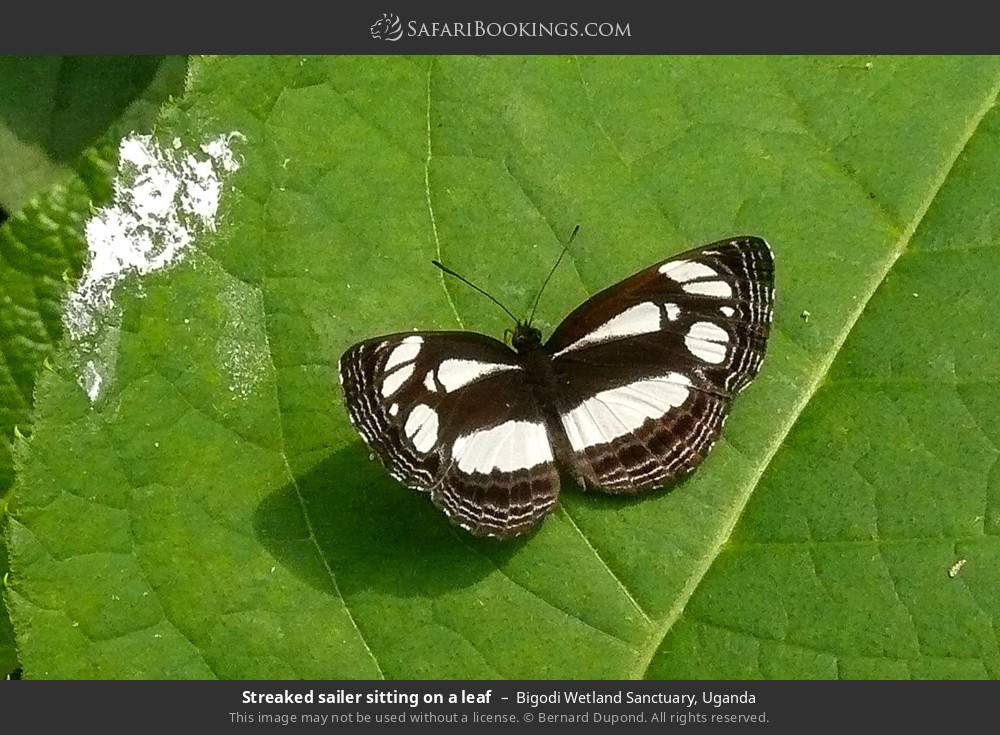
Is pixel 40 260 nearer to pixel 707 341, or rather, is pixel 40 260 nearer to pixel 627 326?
pixel 627 326

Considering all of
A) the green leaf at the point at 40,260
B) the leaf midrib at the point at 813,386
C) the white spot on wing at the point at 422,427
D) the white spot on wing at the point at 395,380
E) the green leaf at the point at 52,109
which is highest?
the green leaf at the point at 52,109

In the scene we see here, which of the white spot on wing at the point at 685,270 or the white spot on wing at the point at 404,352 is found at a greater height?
the white spot on wing at the point at 404,352

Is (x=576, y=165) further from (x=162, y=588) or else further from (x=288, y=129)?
(x=162, y=588)

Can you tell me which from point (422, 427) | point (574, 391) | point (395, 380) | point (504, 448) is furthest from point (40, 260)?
point (574, 391)

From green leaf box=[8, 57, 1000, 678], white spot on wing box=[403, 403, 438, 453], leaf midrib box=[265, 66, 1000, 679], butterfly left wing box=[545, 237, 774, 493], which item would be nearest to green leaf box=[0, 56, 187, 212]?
green leaf box=[8, 57, 1000, 678]

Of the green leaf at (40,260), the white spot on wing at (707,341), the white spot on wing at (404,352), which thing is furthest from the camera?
the green leaf at (40,260)

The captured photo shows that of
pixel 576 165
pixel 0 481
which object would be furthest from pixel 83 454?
pixel 576 165

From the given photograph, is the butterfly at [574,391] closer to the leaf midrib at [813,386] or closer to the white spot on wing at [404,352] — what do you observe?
the white spot on wing at [404,352]

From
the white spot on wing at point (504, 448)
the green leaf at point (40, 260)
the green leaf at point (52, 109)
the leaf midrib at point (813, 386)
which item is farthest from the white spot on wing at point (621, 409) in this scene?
the green leaf at point (52, 109)
